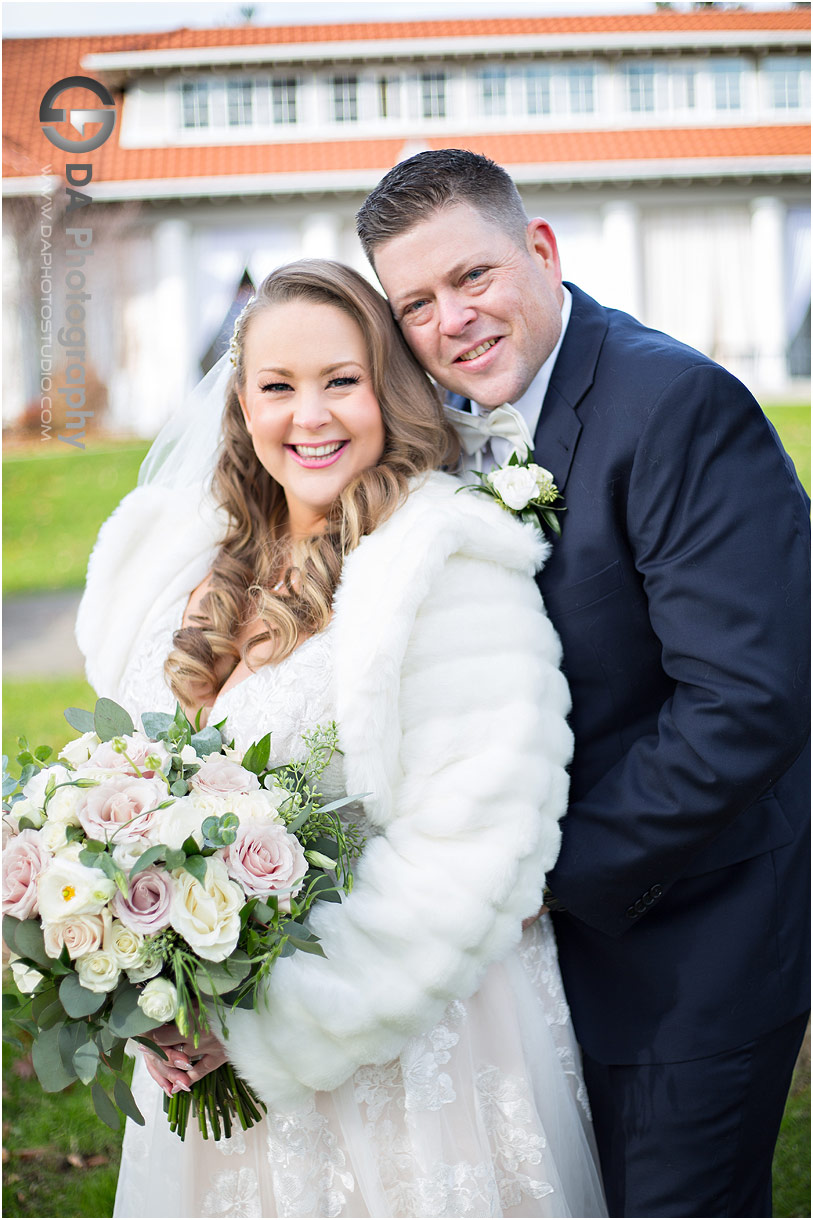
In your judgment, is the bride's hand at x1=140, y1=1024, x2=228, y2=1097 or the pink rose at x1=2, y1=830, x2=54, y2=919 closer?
the pink rose at x1=2, y1=830, x2=54, y2=919

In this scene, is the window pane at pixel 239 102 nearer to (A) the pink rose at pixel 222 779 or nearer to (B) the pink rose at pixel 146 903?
(A) the pink rose at pixel 222 779

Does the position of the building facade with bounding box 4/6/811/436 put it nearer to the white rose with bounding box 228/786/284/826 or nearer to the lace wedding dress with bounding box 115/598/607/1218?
the lace wedding dress with bounding box 115/598/607/1218

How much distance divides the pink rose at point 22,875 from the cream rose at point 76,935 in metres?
0.07

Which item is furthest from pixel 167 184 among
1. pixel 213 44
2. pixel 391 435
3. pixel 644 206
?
pixel 391 435

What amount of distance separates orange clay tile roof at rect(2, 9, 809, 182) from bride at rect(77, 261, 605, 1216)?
15656mm

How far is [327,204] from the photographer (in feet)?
56.0

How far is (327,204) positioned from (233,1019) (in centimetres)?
1680

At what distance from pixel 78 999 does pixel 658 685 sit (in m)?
1.62

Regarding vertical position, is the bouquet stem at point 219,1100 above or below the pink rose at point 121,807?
below

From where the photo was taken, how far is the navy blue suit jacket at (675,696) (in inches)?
94.9

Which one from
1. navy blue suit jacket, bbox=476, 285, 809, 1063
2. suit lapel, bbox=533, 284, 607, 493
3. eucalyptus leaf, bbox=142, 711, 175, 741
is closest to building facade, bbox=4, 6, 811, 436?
suit lapel, bbox=533, 284, 607, 493

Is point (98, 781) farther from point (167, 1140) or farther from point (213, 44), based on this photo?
point (213, 44)

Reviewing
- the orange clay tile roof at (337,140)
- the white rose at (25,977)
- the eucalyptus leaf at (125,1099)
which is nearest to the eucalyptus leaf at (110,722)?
the white rose at (25,977)

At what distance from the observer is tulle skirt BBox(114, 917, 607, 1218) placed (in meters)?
2.43
